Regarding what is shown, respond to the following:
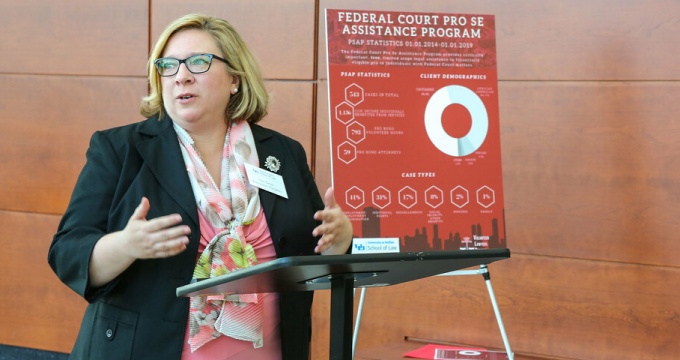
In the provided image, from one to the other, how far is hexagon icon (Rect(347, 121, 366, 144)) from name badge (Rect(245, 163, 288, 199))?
0.74 metres

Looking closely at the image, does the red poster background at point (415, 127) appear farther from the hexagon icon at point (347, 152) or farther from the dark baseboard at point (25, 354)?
the dark baseboard at point (25, 354)

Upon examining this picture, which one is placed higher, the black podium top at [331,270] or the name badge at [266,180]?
the name badge at [266,180]

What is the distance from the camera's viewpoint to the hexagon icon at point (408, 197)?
2996 mm

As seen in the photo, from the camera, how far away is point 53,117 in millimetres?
4660

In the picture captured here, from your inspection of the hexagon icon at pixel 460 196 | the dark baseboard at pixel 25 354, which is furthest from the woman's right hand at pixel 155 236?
the dark baseboard at pixel 25 354

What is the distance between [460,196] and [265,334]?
115 cm

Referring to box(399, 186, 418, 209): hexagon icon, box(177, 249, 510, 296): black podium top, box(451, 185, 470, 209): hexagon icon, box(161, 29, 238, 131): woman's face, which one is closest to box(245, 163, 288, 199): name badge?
box(161, 29, 238, 131): woman's face

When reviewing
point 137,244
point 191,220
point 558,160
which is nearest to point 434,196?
point 558,160

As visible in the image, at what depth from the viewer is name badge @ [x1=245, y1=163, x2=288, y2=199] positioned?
7.11ft

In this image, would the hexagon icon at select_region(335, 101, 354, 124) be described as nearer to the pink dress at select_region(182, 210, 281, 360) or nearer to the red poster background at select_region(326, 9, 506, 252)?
the red poster background at select_region(326, 9, 506, 252)

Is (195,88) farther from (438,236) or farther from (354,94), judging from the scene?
(438,236)

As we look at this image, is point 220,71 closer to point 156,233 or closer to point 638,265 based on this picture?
point 156,233

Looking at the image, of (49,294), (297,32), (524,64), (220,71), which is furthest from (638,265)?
(49,294)

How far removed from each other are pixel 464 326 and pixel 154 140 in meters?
2.16
